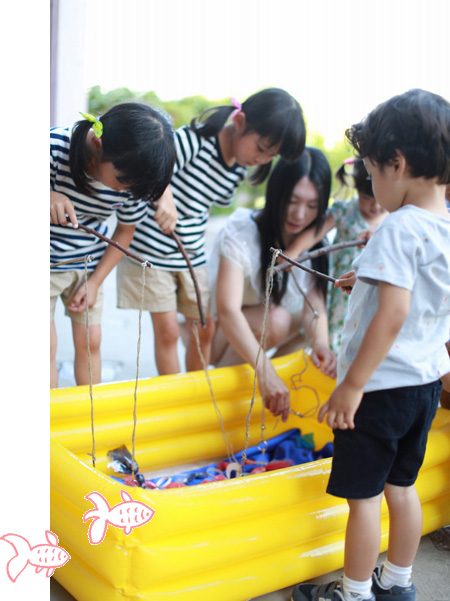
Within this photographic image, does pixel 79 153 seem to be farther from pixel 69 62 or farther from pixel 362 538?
pixel 69 62

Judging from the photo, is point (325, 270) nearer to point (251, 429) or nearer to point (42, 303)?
point (251, 429)

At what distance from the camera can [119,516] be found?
107 cm

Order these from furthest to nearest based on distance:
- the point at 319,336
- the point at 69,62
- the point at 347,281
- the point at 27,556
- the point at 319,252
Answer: the point at 69,62
the point at 319,336
the point at 319,252
the point at 347,281
the point at 27,556

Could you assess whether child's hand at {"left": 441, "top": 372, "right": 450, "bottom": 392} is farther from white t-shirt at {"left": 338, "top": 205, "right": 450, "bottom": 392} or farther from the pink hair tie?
the pink hair tie

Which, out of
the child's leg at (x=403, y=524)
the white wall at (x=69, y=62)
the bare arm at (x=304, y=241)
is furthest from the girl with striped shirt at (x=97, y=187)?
the white wall at (x=69, y=62)

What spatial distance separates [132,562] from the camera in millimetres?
1071

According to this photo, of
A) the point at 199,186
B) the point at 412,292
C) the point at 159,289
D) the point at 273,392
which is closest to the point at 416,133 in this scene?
the point at 412,292

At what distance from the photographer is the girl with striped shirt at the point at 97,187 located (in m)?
1.40

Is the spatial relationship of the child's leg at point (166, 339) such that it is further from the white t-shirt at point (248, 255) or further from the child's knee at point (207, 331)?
the white t-shirt at point (248, 255)

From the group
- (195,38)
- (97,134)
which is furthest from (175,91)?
(97,134)

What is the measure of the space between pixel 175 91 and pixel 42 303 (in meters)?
6.42

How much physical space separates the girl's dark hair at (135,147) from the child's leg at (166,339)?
585 millimetres

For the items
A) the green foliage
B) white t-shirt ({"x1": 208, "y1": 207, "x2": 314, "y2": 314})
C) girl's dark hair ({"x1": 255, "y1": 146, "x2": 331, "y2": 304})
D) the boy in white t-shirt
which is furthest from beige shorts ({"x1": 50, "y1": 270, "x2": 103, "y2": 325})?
the green foliage

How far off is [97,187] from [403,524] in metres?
0.98
